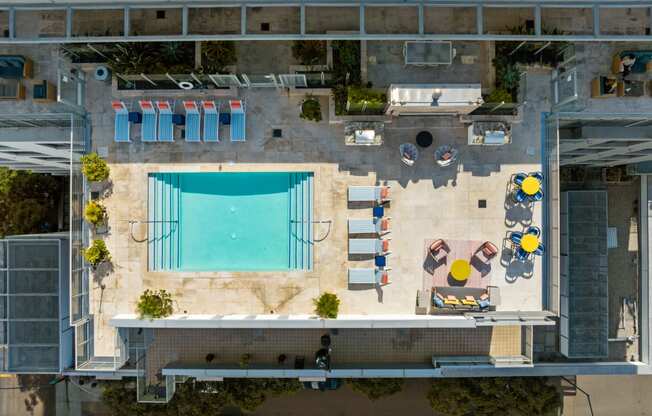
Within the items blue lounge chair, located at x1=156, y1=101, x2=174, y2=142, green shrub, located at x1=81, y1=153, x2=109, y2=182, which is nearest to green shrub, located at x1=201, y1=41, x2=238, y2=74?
blue lounge chair, located at x1=156, y1=101, x2=174, y2=142

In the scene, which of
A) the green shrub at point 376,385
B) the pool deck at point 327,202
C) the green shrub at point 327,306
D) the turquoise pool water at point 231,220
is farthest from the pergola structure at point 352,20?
the green shrub at point 376,385

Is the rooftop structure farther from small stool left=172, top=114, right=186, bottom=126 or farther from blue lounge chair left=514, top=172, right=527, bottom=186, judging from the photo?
blue lounge chair left=514, top=172, right=527, bottom=186

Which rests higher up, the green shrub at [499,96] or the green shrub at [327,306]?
the green shrub at [499,96]

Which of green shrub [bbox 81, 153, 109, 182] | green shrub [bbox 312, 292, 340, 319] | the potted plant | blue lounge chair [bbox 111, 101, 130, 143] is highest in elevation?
blue lounge chair [bbox 111, 101, 130, 143]

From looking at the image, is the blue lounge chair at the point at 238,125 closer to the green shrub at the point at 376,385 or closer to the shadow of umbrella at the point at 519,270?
the shadow of umbrella at the point at 519,270

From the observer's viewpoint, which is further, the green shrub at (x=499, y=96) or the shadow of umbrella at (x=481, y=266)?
the shadow of umbrella at (x=481, y=266)

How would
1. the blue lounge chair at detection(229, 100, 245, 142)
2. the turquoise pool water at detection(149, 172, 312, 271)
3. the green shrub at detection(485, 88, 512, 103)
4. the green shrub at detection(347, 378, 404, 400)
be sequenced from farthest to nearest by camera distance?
the green shrub at detection(347, 378, 404, 400), the turquoise pool water at detection(149, 172, 312, 271), the blue lounge chair at detection(229, 100, 245, 142), the green shrub at detection(485, 88, 512, 103)
